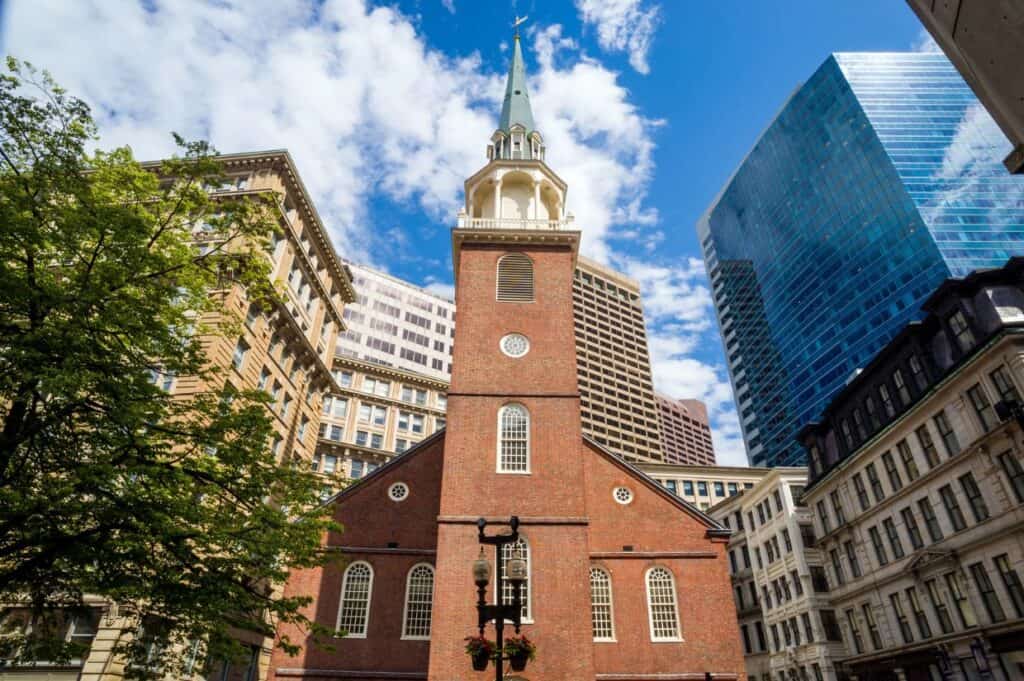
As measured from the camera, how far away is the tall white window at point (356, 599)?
21.8 m

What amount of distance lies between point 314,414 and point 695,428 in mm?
146423

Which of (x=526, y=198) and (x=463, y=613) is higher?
(x=526, y=198)

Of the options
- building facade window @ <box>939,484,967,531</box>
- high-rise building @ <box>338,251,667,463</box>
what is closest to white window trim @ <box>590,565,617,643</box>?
building facade window @ <box>939,484,967,531</box>

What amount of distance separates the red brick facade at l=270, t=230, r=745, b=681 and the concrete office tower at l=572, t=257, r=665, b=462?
7251 centimetres

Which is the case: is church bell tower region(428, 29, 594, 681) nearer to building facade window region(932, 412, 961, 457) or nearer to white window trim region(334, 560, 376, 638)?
white window trim region(334, 560, 376, 638)

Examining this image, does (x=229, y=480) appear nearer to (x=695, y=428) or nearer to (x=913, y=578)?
(x=913, y=578)

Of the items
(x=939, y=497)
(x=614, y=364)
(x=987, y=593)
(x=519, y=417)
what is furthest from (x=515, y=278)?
(x=614, y=364)

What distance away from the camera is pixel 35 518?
33.0 feet

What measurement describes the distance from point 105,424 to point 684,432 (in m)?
164

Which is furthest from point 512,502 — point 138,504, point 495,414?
point 138,504

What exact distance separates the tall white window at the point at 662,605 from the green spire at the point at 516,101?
74.6ft

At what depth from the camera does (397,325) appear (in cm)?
9325

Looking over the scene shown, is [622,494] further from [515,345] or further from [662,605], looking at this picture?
[515,345]

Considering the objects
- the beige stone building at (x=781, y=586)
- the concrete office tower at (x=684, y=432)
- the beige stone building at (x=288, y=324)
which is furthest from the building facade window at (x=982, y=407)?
the concrete office tower at (x=684, y=432)
